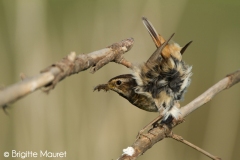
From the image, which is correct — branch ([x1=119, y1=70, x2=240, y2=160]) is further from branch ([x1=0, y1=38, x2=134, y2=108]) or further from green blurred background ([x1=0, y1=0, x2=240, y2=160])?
green blurred background ([x1=0, y1=0, x2=240, y2=160])

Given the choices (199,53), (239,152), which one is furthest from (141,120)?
(199,53)

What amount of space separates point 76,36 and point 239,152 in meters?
1.53

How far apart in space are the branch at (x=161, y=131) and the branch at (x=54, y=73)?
0.93 feet

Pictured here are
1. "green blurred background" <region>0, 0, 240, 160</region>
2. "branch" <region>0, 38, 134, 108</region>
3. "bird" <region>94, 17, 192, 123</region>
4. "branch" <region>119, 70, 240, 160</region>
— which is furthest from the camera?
"green blurred background" <region>0, 0, 240, 160</region>

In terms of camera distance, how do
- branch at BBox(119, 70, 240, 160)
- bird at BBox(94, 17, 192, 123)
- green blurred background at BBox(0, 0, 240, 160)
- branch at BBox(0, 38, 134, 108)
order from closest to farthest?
branch at BBox(0, 38, 134, 108), branch at BBox(119, 70, 240, 160), bird at BBox(94, 17, 192, 123), green blurred background at BBox(0, 0, 240, 160)

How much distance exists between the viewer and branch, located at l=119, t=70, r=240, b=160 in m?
1.31

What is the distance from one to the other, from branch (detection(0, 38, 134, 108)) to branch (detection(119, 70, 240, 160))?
285 millimetres

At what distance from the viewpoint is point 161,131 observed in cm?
164

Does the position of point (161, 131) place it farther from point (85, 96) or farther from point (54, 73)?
point (85, 96)

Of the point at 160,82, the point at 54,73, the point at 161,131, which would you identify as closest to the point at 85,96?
the point at 160,82

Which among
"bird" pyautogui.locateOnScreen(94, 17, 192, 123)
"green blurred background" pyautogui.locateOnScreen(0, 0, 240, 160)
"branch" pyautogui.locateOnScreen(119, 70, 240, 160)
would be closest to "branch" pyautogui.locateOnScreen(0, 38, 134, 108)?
"branch" pyautogui.locateOnScreen(119, 70, 240, 160)

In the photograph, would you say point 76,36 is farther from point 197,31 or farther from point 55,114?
point 197,31

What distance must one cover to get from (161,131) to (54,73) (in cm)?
76

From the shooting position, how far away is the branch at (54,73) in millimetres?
832
